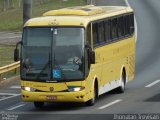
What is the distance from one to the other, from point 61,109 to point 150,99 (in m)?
3.77

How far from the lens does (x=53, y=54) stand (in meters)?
23.3

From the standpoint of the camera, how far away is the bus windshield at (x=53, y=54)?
23.2 m

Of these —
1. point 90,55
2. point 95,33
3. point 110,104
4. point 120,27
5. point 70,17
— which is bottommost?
point 110,104

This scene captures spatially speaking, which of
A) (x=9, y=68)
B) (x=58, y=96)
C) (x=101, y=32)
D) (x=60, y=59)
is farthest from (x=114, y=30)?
(x=9, y=68)

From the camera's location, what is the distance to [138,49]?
46.7 m

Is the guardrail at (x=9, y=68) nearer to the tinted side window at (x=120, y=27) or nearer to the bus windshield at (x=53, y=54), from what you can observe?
the tinted side window at (x=120, y=27)

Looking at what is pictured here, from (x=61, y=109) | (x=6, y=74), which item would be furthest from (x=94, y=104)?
(x=6, y=74)

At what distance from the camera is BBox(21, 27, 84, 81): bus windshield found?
23188mm

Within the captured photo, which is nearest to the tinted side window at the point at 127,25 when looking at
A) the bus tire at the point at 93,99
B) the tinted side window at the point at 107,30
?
the tinted side window at the point at 107,30

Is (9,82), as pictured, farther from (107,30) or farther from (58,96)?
(58,96)

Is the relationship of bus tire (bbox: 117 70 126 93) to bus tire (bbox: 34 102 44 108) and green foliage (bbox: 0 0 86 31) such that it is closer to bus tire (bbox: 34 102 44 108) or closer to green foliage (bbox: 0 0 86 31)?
bus tire (bbox: 34 102 44 108)

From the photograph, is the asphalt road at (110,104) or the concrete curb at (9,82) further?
the concrete curb at (9,82)

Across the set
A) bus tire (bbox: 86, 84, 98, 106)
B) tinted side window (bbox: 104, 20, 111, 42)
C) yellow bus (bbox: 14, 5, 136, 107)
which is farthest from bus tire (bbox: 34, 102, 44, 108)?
tinted side window (bbox: 104, 20, 111, 42)

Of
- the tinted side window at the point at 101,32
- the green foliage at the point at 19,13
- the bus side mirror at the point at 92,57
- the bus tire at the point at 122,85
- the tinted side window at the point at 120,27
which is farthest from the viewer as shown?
the green foliage at the point at 19,13
